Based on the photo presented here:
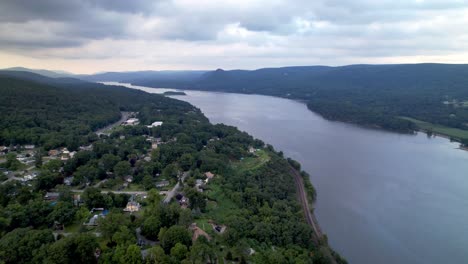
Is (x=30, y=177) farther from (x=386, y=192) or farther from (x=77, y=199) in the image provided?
(x=386, y=192)

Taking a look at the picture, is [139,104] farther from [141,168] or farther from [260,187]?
[260,187]

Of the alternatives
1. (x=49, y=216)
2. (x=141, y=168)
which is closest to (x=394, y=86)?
(x=141, y=168)

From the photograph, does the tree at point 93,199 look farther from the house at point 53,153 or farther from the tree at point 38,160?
the house at point 53,153

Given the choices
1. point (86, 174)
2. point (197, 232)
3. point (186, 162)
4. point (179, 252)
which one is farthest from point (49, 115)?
point (179, 252)

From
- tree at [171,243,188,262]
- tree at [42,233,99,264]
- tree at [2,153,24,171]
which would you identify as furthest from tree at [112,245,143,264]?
tree at [2,153,24,171]

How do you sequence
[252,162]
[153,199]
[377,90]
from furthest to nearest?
[377,90] < [252,162] < [153,199]

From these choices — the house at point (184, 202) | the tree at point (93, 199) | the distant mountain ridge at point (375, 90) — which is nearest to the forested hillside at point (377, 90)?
the distant mountain ridge at point (375, 90)
